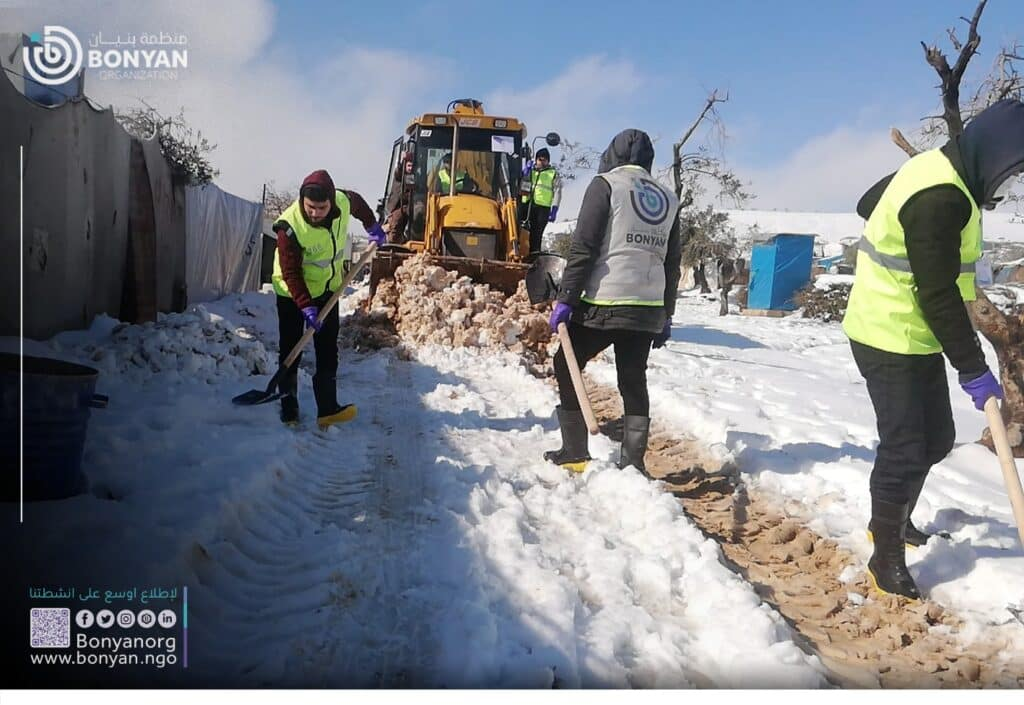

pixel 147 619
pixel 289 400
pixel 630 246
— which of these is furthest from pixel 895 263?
pixel 289 400

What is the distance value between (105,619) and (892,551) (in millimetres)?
2663

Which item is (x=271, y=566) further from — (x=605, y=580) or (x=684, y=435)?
(x=684, y=435)

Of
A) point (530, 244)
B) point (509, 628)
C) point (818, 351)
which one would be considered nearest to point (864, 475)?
point (509, 628)

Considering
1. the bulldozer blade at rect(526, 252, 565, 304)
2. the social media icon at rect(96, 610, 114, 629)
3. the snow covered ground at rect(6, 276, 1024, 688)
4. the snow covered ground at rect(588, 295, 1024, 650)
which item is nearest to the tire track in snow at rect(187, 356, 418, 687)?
the snow covered ground at rect(6, 276, 1024, 688)

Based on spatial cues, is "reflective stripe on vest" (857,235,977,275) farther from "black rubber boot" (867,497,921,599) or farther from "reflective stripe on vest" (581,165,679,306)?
"reflective stripe on vest" (581,165,679,306)

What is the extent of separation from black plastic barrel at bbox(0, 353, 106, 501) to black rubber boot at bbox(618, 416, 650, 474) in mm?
2372

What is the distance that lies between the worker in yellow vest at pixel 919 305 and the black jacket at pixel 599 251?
0.98 m

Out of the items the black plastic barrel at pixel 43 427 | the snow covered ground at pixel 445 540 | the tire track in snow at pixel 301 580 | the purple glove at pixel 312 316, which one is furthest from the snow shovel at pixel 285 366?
the black plastic barrel at pixel 43 427

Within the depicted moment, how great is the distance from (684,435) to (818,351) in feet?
21.4

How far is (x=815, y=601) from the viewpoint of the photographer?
248cm

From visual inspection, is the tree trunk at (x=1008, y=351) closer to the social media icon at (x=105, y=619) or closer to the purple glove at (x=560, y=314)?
the purple glove at (x=560, y=314)

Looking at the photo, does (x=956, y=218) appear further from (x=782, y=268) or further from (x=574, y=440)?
(x=782, y=268)

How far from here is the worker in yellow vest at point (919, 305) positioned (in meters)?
2.24

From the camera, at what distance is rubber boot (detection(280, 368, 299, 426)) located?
14.0 feet
